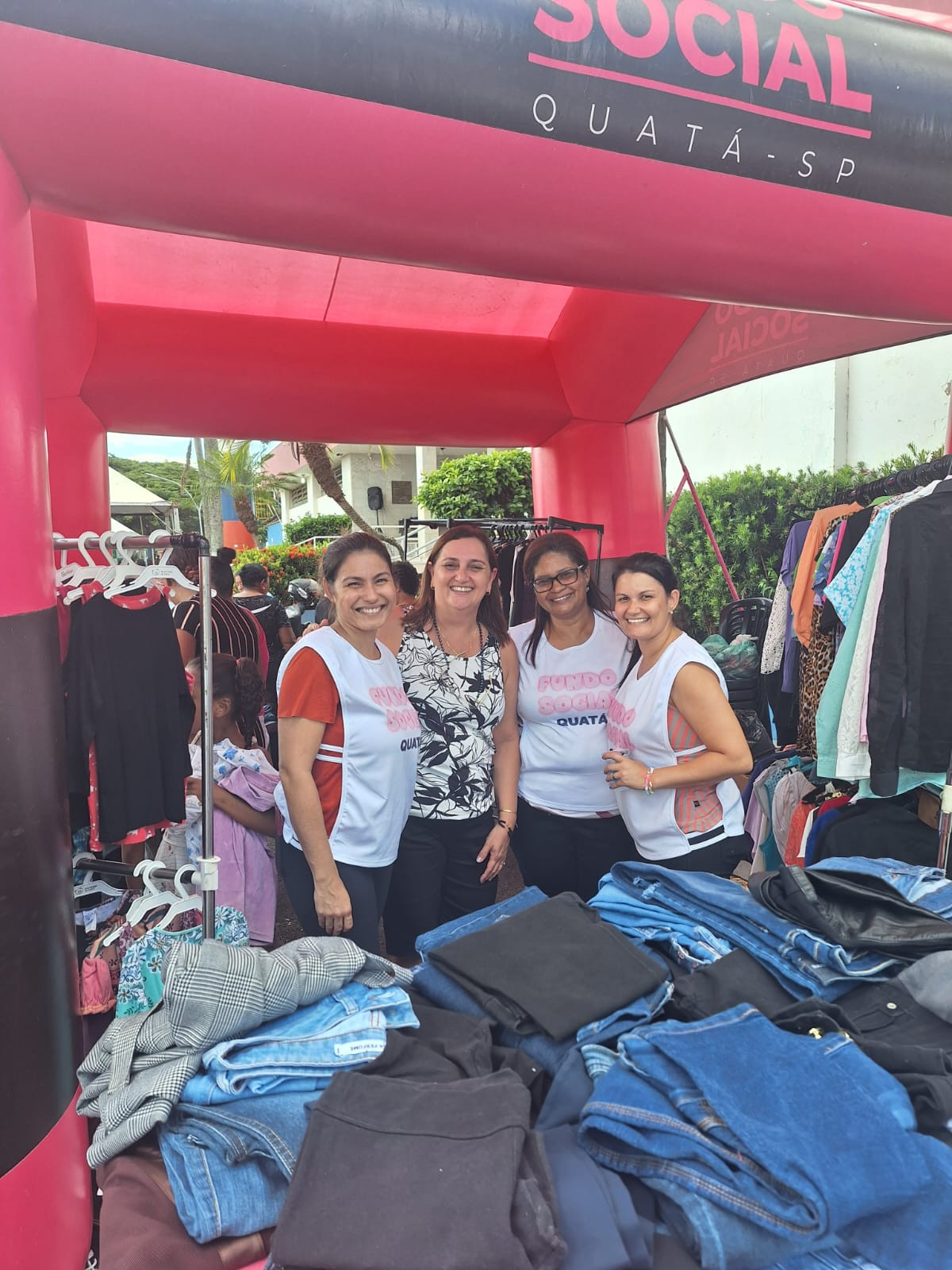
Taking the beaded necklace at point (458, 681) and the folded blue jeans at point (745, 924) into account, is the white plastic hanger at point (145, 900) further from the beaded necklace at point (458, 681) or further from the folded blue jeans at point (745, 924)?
the folded blue jeans at point (745, 924)

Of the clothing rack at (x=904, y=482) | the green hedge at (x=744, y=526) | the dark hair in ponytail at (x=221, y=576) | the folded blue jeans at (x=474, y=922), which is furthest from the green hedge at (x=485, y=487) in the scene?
the folded blue jeans at (x=474, y=922)

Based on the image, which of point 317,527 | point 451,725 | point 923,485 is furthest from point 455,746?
point 317,527

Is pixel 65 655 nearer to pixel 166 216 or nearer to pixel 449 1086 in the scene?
pixel 166 216

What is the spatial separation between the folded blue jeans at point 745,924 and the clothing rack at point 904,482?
198 centimetres

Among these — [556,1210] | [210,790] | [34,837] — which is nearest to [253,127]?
[34,837]

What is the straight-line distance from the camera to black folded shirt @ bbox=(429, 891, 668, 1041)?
1167 millimetres

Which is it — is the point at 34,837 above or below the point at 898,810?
above

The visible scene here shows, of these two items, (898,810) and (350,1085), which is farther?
(898,810)

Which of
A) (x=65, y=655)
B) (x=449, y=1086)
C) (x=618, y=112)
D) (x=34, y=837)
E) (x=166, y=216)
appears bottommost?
(x=449, y=1086)

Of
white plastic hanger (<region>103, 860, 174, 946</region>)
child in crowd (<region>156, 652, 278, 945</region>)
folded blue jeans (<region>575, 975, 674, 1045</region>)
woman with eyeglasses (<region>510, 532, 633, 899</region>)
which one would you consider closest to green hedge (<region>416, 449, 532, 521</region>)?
child in crowd (<region>156, 652, 278, 945</region>)

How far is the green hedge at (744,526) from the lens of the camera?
9203 mm

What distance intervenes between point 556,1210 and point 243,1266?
0.38 m

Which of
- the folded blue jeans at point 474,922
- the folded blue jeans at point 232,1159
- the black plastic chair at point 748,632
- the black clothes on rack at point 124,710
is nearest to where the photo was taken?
the folded blue jeans at point 232,1159

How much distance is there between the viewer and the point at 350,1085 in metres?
1.03
